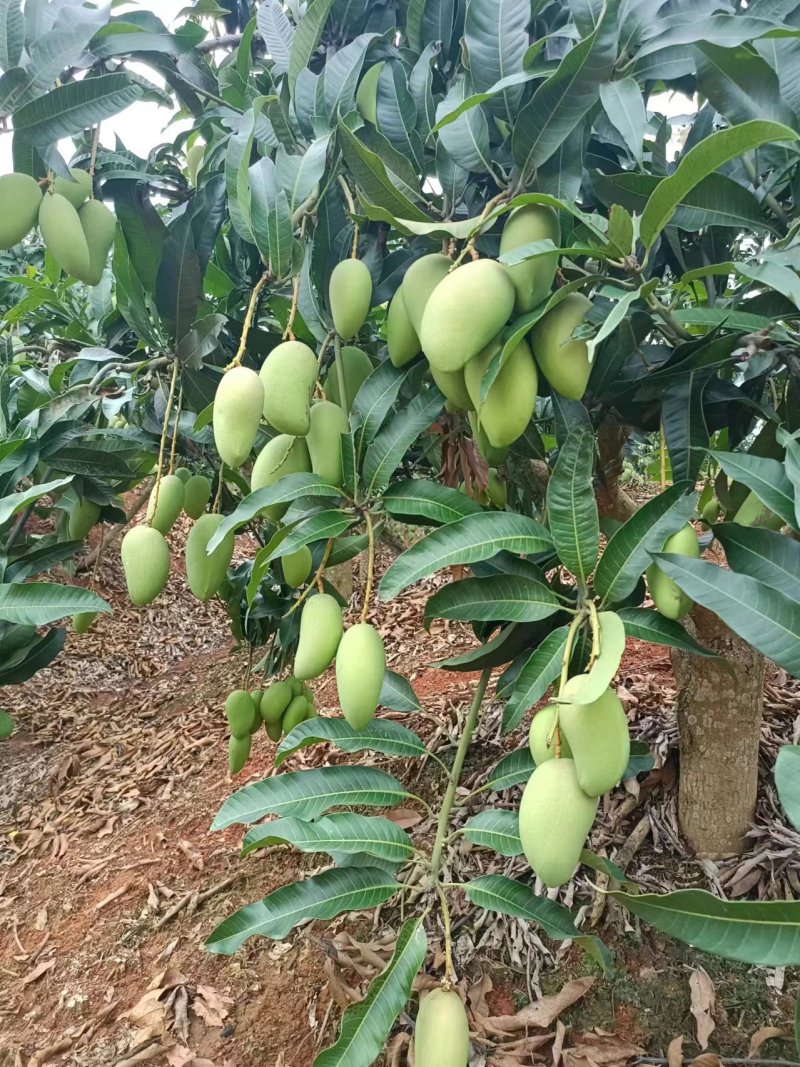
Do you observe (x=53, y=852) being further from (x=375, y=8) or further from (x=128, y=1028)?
(x=375, y=8)

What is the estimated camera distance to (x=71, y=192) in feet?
3.19

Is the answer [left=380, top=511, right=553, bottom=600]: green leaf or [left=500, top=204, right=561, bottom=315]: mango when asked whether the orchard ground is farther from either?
[left=500, top=204, right=561, bottom=315]: mango

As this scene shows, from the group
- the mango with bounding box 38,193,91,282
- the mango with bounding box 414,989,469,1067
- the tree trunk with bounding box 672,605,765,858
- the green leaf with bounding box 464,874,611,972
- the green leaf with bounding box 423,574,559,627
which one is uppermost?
the mango with bounding box 38,193,91,282

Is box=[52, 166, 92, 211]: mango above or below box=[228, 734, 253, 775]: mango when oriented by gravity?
above

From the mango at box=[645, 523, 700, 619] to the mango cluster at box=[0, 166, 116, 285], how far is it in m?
0.80

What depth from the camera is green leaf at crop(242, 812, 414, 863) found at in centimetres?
84

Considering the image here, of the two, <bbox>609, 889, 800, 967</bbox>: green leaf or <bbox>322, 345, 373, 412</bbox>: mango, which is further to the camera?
<bbox>322, 345, 373, 412</bbox>: mango

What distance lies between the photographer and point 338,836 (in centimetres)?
86

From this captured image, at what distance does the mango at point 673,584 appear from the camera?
0.69 meters

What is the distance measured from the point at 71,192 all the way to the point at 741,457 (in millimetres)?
897

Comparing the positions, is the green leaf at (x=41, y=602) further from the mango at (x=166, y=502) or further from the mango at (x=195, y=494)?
the mango at (x=195, y=494)

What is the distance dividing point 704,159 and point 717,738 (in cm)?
108

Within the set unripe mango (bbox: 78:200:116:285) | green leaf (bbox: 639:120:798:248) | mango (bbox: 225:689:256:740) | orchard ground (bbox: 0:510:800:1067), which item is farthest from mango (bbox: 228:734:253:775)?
green leaf (bbox: 639:120:798:248)

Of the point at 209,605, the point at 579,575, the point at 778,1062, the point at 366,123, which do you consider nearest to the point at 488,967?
the point at 778,1062
